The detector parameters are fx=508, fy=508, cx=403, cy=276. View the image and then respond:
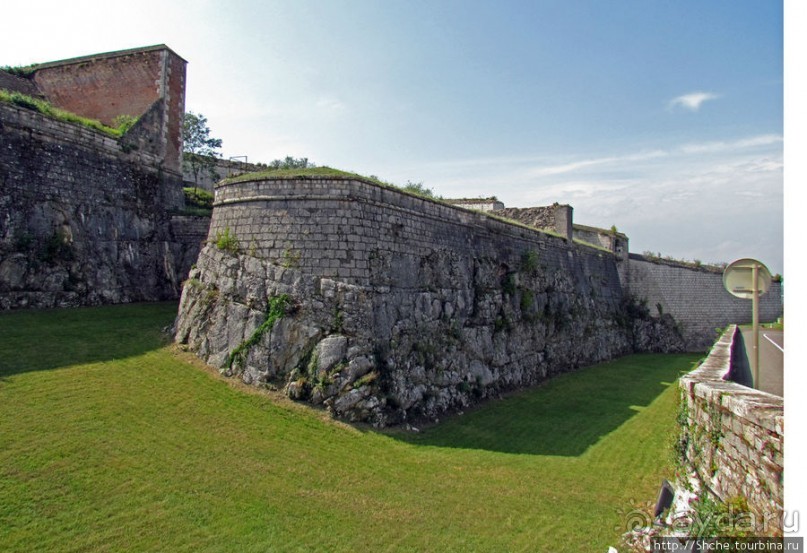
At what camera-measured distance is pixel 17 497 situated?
281 inches

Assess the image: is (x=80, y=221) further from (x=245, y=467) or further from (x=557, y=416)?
(x=557, y=416)

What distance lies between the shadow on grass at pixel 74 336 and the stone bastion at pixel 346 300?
4.22ft

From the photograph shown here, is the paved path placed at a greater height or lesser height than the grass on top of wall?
lesser

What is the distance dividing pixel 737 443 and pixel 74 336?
13767mm

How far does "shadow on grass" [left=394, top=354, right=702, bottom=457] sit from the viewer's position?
11.8m

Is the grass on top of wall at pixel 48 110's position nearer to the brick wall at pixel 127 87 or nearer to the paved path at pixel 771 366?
the brick wall at pixel 127 87

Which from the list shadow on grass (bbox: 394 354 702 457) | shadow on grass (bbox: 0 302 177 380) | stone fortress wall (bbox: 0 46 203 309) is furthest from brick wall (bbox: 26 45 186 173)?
shadow on grass (bbox: 394 354 702 457)

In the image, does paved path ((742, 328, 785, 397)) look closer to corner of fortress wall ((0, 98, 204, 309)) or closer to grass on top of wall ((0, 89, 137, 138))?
corner of fortress wall ((0, 98, 204, 309))

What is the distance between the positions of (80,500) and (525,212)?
86.4 feet

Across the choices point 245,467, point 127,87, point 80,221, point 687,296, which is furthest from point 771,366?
point 127,87

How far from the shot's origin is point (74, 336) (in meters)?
12.6

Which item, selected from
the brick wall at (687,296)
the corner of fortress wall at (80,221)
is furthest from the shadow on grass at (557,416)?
the brick wall at (687,296)

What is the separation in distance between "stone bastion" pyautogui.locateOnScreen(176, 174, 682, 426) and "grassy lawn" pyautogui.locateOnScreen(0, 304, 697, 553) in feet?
2.28

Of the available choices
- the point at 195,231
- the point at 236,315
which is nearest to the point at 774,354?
the point at 236,315
